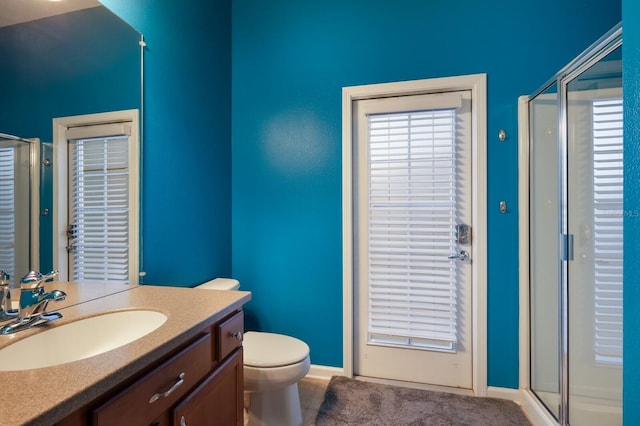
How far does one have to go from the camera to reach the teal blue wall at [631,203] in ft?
2.55

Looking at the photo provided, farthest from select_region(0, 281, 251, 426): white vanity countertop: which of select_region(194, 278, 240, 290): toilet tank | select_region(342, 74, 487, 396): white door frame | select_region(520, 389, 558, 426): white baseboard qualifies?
select_region(520, 389, 558, 426): white baseboard

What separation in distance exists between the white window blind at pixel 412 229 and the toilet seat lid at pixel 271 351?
2.21 feet

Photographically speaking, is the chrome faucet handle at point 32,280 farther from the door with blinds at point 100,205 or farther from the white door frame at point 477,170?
the white door frame at point 477,170

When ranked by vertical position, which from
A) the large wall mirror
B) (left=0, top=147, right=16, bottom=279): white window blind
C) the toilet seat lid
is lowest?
the toilet seat lid

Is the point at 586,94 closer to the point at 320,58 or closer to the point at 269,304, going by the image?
the point at 320,58

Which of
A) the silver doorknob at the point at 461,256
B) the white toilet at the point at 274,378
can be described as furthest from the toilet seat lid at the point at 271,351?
the silver doorknob at the point at 461,256

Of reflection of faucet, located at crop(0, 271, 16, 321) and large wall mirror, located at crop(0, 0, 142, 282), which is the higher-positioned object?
large wall mirror, located at crop(0, 0, 142, 282)

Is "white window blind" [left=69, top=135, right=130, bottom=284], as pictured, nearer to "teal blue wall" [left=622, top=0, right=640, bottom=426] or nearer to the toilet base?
the toilet base

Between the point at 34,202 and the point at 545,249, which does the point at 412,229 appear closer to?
the point at 545,249

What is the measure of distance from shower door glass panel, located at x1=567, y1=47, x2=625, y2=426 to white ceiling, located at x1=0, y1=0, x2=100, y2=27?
2262 millimetres

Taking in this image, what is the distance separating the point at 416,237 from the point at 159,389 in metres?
1.68

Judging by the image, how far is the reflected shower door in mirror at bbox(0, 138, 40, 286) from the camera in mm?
889

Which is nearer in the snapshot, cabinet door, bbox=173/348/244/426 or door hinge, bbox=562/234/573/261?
cabinet door, bbox=173/348/244/426

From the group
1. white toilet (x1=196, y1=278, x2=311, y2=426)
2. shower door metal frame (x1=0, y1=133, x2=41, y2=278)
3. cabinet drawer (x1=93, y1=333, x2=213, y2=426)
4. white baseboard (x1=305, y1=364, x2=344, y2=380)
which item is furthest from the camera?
white baseboard (x1=305, y1=364, x2=344, y2=380)
